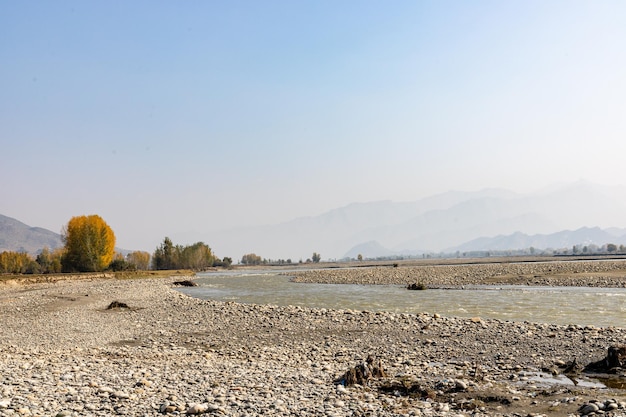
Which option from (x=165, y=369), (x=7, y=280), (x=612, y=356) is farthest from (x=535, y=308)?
(x=7, y=280)

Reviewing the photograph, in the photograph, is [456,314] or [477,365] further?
[456,314]

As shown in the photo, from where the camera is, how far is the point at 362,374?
42.6 ft

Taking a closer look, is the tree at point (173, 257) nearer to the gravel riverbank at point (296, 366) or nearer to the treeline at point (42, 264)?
the treeline at point (42, 264)

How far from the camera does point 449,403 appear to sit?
435 inches

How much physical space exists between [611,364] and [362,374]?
24.6 ft

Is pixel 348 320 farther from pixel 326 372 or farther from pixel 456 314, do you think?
pixel 326 372

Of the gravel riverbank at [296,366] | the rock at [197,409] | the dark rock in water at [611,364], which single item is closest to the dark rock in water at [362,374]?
the gravel riverbank at [296,366]

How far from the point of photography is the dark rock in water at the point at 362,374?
42.0ft

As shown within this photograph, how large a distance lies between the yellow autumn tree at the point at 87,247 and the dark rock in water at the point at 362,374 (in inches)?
4326

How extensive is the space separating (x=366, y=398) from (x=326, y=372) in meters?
3.01

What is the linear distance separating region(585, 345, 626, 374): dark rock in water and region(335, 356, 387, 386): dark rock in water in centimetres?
627

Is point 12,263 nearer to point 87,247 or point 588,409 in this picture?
point 87,247

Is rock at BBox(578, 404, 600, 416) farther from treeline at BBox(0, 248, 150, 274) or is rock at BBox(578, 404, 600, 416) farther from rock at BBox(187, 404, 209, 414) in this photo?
treeline at BBox(0, 248, 150, 274)

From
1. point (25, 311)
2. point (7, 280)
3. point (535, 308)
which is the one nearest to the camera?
point (535, 308)
